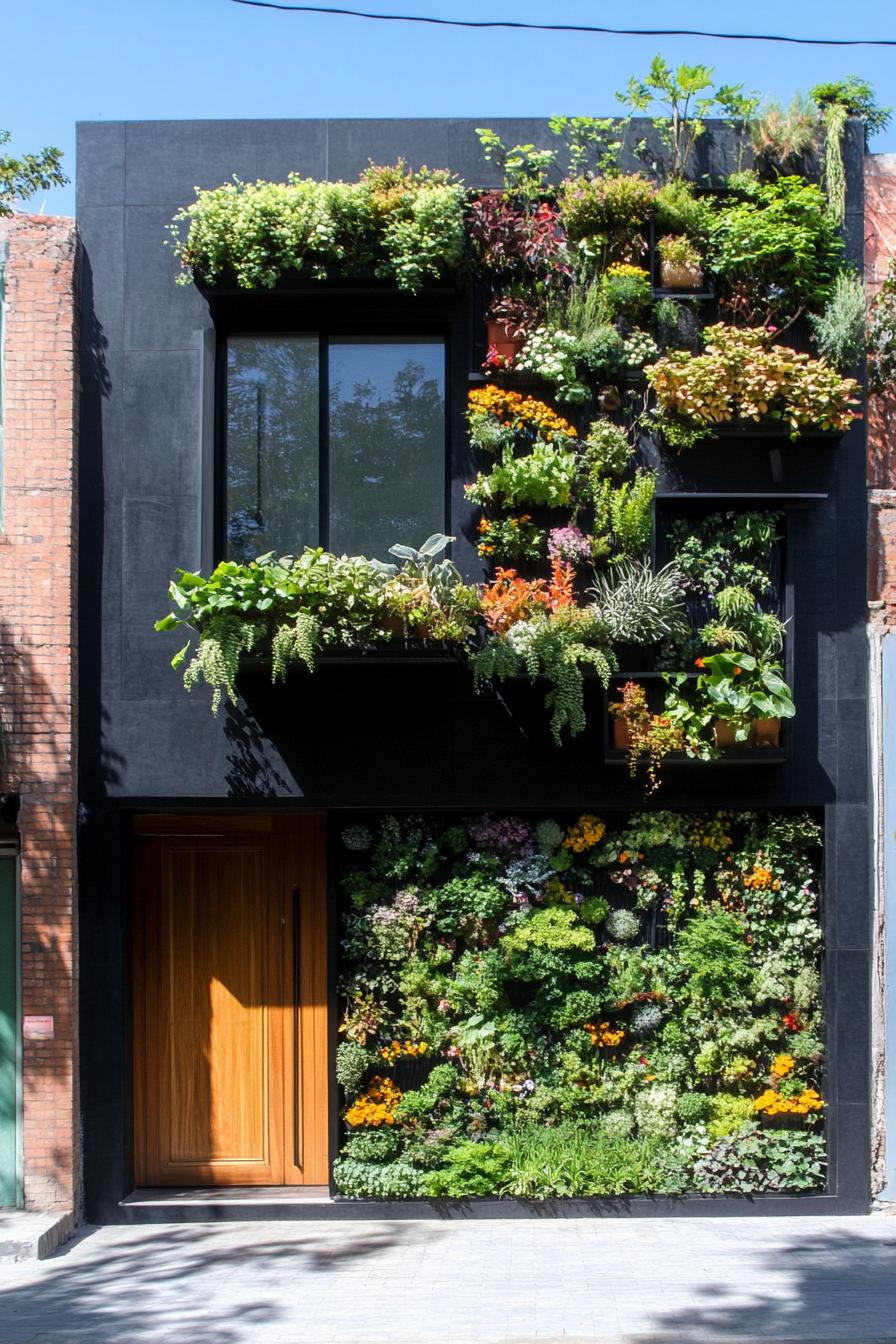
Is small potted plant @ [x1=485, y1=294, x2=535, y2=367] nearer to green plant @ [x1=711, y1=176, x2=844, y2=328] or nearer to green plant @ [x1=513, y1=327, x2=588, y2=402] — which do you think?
green plant @ [x1=513, y1=327, x2=588, y2=402]

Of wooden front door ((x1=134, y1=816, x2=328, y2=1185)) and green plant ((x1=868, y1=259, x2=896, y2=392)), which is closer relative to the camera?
green plant ((x1=868, y1=259, x2=896, y2=392))

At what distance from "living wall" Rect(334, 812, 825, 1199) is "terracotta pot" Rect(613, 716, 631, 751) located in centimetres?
77

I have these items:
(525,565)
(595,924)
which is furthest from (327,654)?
(595,924)

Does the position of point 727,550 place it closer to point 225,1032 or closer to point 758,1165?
point 758,1165

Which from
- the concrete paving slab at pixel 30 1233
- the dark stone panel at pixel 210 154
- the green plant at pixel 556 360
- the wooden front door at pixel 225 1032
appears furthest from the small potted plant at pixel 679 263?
the concrete paving slab at pixel 30 1233

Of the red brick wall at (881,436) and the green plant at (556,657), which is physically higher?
the red brick wall at (881,436)

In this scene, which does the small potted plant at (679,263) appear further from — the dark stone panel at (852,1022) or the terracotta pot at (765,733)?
the dark stone panel at (852,1022)

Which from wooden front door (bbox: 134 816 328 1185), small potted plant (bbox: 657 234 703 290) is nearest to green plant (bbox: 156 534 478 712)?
wooden front door (bbox: 134 816 328 1185)

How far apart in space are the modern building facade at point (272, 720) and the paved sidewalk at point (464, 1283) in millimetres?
480

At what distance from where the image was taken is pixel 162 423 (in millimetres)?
9305

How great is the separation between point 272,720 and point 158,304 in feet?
10.6

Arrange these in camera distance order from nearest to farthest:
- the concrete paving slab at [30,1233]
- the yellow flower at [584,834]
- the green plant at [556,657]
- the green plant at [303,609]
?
the concrete paving slab at [30,1233] → the green plant at [303,609] → the green plant at [556,657] → the yellow flower at [584,834]

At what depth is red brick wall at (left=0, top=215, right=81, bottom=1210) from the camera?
349 inches

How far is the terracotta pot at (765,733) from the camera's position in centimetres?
877
